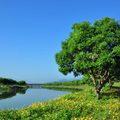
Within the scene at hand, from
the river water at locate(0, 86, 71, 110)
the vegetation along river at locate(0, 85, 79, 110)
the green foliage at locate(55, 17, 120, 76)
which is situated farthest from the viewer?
the vegetation along river at locate(0, 85, 79, 110)

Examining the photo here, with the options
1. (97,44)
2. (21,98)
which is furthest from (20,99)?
(97,44)

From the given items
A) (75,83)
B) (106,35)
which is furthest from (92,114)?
(75,83)

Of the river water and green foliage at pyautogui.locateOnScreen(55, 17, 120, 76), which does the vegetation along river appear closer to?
the river water

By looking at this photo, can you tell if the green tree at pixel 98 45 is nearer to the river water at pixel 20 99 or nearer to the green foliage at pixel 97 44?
the green foliage at pixel 97 44

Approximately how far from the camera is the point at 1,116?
11.1 m

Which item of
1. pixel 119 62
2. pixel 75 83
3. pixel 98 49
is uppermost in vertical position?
pixel 98 49

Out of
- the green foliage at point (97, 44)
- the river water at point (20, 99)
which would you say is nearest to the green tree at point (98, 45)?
the green foliage at point (97, 44)

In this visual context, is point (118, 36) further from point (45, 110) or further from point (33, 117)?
point (33, 117)

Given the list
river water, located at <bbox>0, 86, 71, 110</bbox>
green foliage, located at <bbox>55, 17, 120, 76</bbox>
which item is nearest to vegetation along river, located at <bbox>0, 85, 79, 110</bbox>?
river water, located at <bbox>0, 86, 71, 110</bbox>

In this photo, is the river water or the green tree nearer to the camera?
the green tree

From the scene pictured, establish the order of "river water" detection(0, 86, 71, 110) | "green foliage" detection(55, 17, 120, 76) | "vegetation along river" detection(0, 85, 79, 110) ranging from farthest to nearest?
"vegetation along river" detection(0, 85, 79, 110)
"river water" detection(0, 86, 71, 110)
"green foliage" detection(55, 17, 120, 76)

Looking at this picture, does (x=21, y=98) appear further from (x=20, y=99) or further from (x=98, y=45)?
(x=98, y=45)

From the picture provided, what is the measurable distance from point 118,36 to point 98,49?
3.33m

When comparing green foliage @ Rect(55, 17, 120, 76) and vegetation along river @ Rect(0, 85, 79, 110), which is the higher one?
green foliage @ Rect(55, 17, 120, 76)
